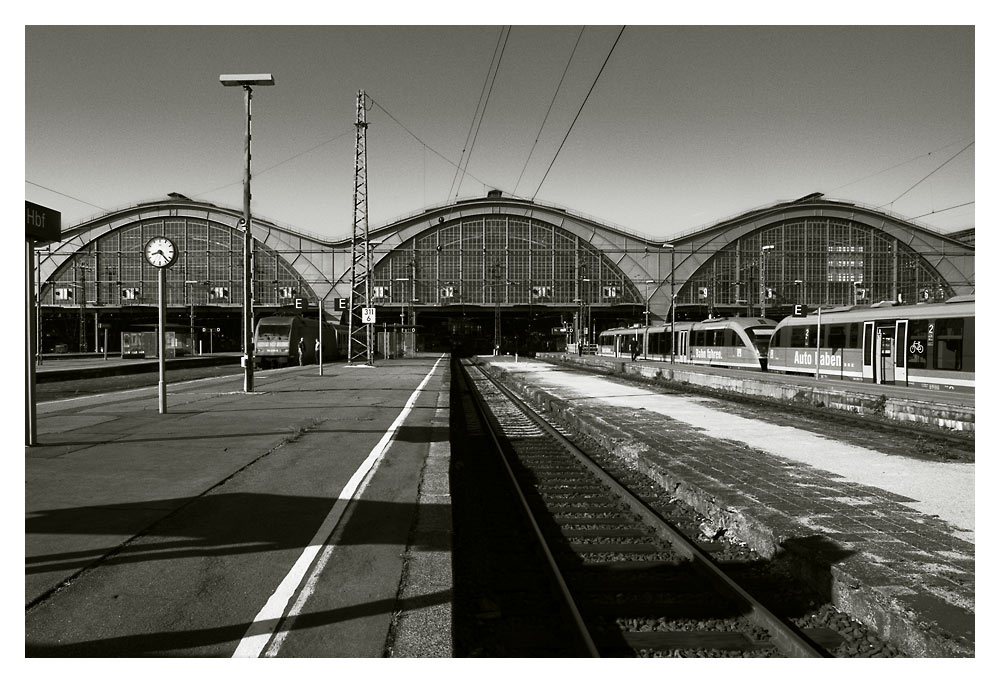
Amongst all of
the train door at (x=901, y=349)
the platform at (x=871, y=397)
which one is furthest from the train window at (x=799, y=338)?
the train door at (x=901, y=349)

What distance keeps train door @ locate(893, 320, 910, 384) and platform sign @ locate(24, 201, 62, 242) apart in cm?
2193

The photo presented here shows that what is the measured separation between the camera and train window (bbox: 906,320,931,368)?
20.3 meters

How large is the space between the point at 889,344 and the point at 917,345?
158 centimetres

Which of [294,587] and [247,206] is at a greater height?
[247,206]

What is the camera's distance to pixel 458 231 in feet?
261

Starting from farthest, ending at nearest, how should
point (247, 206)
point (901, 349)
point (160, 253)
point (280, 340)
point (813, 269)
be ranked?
1. point (813, 269)
2. point (280, 340)
3. point (901, 349)
4. point (247, 206)
5. point (160, 253)

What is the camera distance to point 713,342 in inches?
1550

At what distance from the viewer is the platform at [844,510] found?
13.3 ft

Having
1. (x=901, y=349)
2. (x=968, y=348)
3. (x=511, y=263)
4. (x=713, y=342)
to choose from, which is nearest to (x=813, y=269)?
(x=511, y=263)

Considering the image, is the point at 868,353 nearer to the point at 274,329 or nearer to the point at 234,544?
the point at 234,544

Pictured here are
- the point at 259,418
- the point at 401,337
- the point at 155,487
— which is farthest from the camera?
the point at 401,337

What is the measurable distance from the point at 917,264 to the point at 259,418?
274ft

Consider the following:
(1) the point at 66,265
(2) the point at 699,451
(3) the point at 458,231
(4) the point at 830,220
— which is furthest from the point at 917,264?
(1) the point at 66,265

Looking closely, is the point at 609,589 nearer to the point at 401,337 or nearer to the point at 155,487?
the point at 155,487
